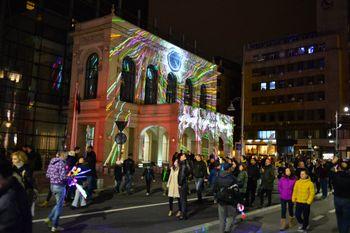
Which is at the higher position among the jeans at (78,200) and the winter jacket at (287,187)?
the winter jacket at (287,187)

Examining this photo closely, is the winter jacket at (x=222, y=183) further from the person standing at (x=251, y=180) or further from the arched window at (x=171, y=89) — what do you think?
the arched window at (x=171, y=89)

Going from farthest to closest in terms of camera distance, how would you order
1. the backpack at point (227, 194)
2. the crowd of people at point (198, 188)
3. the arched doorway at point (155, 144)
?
the arched doorway at point (155, 144)
the backpack at point (227, 194)
the crowd of people at point (198, 188)

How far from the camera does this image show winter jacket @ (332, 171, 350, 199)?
927 cm

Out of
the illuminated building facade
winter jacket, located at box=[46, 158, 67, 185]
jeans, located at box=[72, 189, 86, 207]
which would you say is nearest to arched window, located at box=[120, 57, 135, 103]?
the illuminated building facade

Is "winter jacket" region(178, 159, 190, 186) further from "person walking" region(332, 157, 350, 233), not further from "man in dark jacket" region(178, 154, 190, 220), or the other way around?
"person walking" region(332, 157, 350, 233)

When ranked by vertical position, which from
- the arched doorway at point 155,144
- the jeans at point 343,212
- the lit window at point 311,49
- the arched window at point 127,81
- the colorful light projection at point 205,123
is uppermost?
the lit window at point 311,49

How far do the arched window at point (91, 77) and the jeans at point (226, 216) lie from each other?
25175mm

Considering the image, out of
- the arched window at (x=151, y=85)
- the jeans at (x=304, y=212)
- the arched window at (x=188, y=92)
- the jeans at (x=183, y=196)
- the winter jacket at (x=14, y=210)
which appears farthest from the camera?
the arched window at (x=188, y=92)

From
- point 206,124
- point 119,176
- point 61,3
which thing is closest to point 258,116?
point 206,124

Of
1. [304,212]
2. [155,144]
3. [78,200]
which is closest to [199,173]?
[78,200]

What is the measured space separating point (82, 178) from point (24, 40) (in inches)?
971

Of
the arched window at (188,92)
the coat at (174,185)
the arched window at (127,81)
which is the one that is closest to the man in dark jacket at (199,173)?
the coat at (174,185)

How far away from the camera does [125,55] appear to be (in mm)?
33344

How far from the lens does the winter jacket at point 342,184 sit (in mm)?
9273
